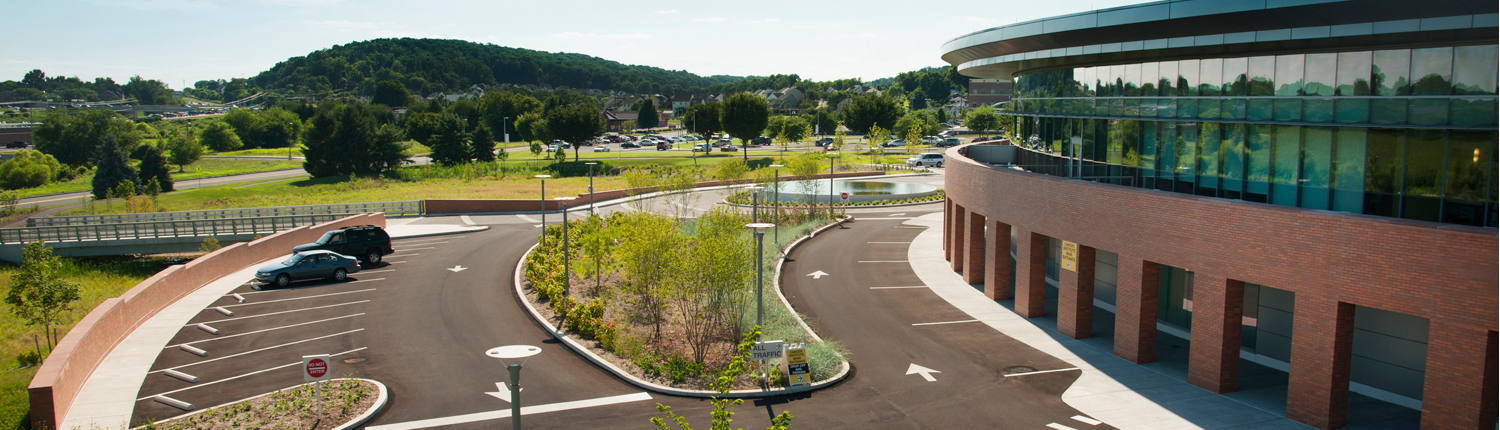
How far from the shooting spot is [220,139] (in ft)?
390

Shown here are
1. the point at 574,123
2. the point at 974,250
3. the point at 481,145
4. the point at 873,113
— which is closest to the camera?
the point at 974,250

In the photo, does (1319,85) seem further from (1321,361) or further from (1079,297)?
(1079,297)

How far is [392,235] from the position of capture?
140 ft

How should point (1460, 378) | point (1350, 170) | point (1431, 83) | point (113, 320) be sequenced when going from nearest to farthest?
point (1460, 378) → point (1431, 83) → point (1350, 170) → point (113, 320)

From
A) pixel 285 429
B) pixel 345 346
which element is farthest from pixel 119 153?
pixel 285 429

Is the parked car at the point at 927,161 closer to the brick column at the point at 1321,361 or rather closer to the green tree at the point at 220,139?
the brick column at the point at 1321,361

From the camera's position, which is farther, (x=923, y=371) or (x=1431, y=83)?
(x=923, y=371)

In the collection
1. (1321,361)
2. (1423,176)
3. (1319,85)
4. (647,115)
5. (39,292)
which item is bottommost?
(39,292)

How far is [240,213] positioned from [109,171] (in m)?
32.1

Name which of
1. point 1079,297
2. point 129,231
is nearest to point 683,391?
point 1079,297

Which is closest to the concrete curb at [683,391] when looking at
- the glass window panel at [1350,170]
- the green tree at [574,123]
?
the glass window panel at [1350,170]

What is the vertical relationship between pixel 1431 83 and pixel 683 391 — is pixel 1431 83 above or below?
above

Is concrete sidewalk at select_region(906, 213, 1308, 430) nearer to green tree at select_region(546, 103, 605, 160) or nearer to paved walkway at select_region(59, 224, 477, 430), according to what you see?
paved walkway at select_region(59, 224, 477, 430)

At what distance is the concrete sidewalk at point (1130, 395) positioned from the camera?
15.9 meters
